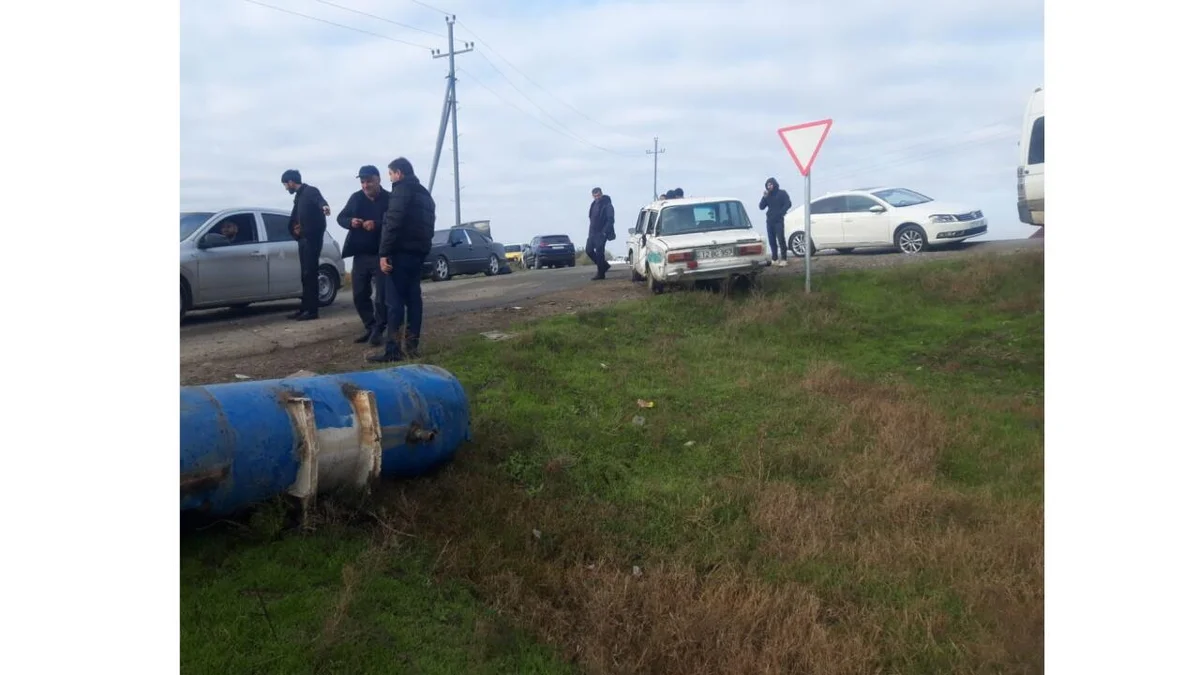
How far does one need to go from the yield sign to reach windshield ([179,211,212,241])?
705cm

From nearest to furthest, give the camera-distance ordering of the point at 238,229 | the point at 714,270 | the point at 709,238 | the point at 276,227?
the point at 238,229
the point at 276,227
the point at 714,270
the point at 709,238

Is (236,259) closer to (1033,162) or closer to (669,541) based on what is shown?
(669,541)

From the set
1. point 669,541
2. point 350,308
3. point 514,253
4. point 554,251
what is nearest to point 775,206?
point 350,308

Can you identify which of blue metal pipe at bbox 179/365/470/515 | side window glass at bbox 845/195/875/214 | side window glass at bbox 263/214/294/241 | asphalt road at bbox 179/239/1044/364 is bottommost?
blue metal pipe at bbox 179/365/470/515

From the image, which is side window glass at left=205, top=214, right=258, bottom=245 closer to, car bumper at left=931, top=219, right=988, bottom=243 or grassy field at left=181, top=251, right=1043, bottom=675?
grassy field at left=181, top=251, right=1043, bottom=675

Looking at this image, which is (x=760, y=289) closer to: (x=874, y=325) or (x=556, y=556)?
(x=874, y=325)

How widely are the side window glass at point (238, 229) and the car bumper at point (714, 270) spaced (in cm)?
525

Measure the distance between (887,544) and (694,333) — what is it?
215 inches

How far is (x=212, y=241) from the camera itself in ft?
33.9

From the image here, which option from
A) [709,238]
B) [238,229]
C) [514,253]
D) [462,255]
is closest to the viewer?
[238,229]

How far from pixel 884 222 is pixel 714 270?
6027 mm

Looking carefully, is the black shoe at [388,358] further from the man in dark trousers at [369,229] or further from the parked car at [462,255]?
the parked car at [462,255]

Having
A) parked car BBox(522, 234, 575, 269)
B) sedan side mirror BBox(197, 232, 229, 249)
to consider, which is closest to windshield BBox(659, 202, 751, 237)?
sedan side mirror BBox(197, 232, 229, 249)

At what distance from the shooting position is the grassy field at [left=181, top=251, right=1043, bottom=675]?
3676 mm
